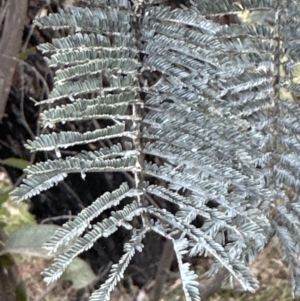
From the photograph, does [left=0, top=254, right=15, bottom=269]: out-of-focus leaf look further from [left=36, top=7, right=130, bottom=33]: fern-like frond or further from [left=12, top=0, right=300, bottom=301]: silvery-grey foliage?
[left=36, top=7, right=130, bottom=33]: fern-like frond

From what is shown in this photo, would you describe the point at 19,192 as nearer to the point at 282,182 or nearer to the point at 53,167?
the point at 53,167

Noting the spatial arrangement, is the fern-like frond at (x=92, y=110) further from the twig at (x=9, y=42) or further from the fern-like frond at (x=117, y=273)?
the twig at (x=9, y=42)

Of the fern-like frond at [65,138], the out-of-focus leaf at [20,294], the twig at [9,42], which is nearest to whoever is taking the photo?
the fern-like frond at [65,138]

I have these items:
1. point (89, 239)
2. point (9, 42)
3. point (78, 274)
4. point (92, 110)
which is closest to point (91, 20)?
point (92, 110)

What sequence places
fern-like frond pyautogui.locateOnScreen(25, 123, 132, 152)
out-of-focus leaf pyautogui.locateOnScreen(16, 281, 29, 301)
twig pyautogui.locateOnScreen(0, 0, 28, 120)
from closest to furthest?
fern-like frond pyautogui.locateOnScreen(25, 123, 132, 152), twig pyautogui.locateOnScreen(0, 0, 28, 120), out-of-focus leaf pyautogui.locateOnScreen(16, 281, 29, 301)

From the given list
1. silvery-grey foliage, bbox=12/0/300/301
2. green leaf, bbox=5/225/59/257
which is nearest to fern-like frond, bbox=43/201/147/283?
silvery-grey foliage, bbox=12/0/300/301

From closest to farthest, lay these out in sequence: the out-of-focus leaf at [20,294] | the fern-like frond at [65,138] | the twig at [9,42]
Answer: the fern-like frond at [65,138], the twig at [9,42], the out-of-focus leaf at [20,294]

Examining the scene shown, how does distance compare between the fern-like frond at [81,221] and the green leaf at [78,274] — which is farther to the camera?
the green leaf at [78,274]

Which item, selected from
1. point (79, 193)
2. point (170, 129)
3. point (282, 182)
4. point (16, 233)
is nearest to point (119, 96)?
point (170, 129)

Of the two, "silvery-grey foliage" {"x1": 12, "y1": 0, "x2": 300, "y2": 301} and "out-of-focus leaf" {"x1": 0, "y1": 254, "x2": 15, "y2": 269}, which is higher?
"silvery-grey foliage" {"x1": 12, "y1": 0, "x2": 300, "y2": 301}

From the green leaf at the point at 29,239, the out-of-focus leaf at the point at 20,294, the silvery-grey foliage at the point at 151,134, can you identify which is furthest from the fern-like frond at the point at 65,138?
the out-of-focus leaf at the point at 20,294
